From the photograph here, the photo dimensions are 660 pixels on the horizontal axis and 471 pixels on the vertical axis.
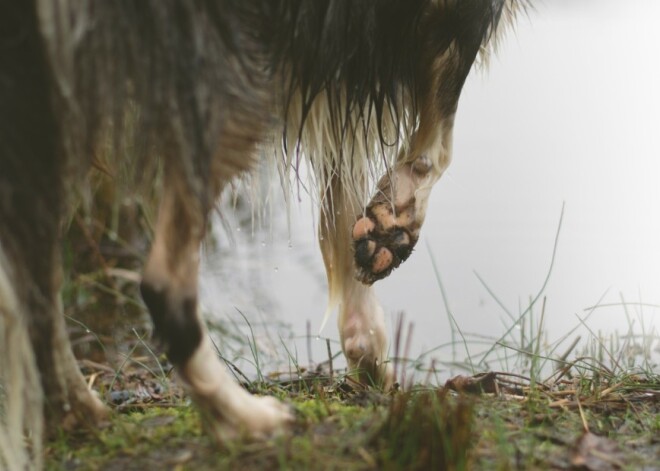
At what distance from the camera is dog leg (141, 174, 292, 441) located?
172 cm

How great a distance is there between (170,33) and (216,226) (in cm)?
335

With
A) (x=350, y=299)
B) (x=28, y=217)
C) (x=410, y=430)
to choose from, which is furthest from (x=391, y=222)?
(x=28, y=217)

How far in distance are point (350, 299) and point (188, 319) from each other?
1.28 meters

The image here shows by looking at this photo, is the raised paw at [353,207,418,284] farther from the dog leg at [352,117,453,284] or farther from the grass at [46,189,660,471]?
the grass at [46,189,660,471]

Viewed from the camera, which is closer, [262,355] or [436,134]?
[436,134]

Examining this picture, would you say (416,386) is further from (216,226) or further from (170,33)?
(216,226)

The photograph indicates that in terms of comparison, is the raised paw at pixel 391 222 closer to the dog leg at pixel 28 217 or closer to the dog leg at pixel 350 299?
Answer: the dog leg at pixel 350 299

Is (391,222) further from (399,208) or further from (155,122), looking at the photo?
(155,122)

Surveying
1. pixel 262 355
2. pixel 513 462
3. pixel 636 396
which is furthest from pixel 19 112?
pixel 262 355

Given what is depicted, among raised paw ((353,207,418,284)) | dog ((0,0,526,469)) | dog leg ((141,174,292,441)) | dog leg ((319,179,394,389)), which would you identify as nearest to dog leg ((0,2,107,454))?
dog ((0,0,526,469))

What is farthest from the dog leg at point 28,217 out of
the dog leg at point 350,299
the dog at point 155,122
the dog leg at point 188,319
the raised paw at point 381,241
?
the dog leg at point 350,299

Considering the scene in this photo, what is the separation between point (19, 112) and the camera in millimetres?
1565

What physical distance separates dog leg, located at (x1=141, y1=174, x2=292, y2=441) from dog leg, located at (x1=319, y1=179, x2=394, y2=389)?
1.08m

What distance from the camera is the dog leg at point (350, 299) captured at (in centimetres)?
288
